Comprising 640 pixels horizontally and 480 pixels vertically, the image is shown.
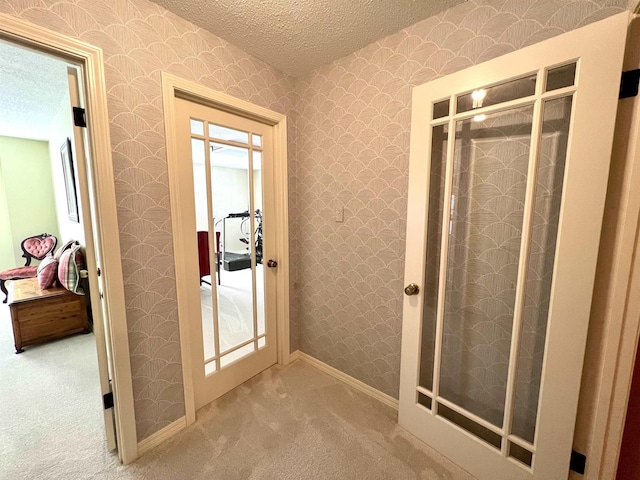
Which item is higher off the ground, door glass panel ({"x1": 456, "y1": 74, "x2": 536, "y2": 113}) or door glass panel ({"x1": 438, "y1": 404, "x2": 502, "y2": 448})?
door glass panel ({"x1": 456, "y1": 74, "x2": 536, "y2": 113})

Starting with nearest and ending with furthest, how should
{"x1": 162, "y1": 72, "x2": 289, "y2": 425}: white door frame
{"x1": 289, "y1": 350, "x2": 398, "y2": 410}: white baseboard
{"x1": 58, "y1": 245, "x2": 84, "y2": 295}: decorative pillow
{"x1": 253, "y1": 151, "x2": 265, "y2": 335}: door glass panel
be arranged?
{"x1": 162, "y1": 72, "x2": 289, "y2": 425}: white door frame, {"x1": 289, "y1": 350, "x2": 398, "y2": 410}: white baseboard, {"x1": 253, "y1": 151, "x2": 265, "y2": 335}: door glass panel, {"x1": 58, "y1": 245, "x2": 84, "y2": 295}: decorative pillow

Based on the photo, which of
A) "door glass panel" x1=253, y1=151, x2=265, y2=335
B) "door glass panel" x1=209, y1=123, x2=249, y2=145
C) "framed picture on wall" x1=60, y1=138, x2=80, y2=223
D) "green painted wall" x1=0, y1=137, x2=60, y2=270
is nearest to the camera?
"door glass panel" x1=209, y1=123, x2=249, y2=145

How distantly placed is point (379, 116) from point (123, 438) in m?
2.25

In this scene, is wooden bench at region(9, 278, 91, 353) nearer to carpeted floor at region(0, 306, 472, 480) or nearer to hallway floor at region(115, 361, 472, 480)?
carpeted floor at region(0, 306, 472, 480)

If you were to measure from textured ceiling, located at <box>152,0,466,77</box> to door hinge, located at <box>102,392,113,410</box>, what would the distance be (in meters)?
1.97

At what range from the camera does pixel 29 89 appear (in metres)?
2.29

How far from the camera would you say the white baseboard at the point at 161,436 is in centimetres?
144

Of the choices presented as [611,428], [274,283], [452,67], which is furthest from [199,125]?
[611,428]

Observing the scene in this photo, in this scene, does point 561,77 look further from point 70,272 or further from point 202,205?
point 70,272

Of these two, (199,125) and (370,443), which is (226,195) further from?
(370,443)

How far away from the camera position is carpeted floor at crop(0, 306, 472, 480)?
1344 millimetres

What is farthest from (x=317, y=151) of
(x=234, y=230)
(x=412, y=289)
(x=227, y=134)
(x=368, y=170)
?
(x=412, y=289)

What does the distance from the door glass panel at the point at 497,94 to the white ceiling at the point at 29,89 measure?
1898 millimetres

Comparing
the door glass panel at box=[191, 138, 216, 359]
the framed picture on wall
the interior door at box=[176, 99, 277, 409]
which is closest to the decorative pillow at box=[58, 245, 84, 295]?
the framed picture on wall
